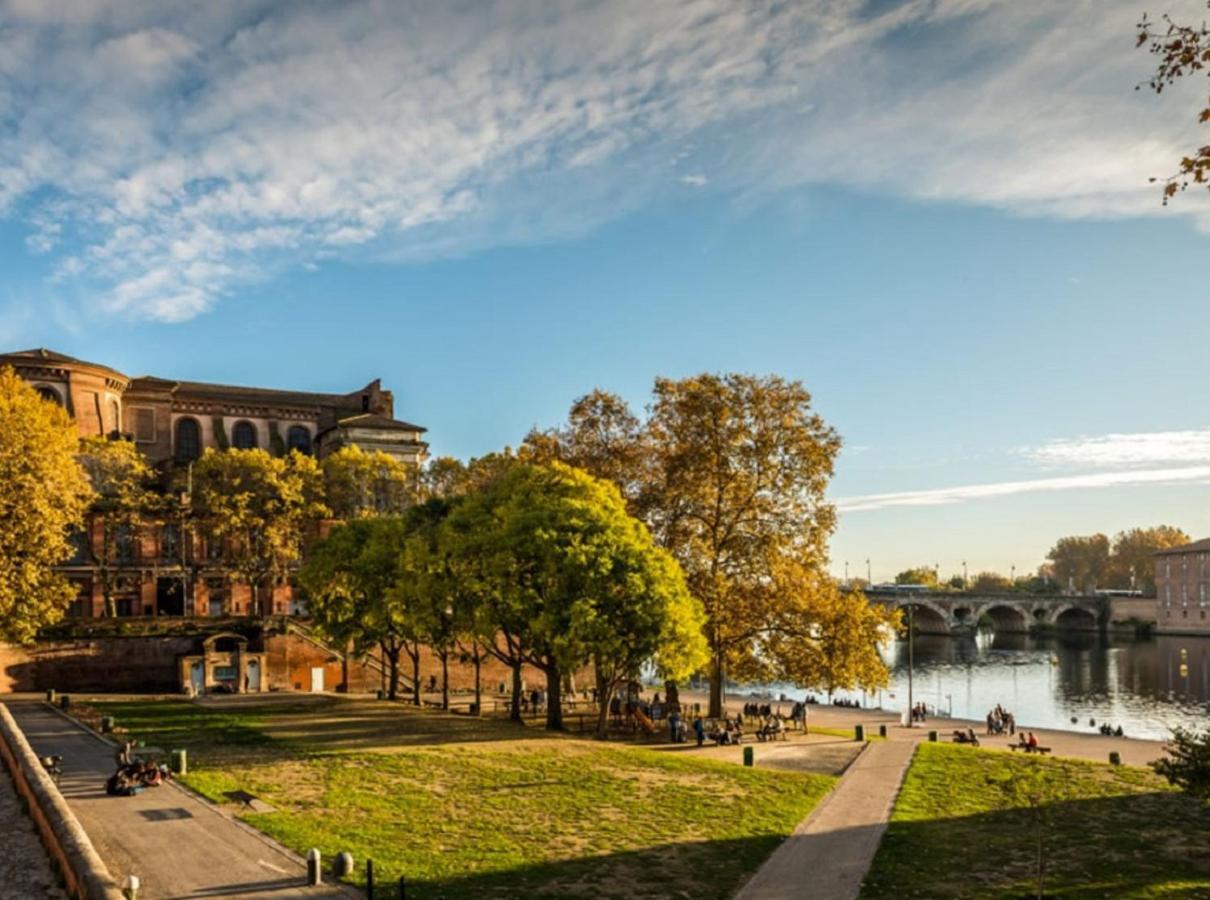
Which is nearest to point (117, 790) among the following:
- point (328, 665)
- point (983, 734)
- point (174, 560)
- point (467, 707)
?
point (467, 707)

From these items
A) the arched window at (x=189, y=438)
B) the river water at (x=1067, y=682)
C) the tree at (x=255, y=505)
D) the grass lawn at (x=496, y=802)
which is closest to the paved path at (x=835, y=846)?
the grass lawn at (x=496, y=802)

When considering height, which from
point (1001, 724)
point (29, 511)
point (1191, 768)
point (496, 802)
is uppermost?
point (29, 511)

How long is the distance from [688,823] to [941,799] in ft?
31.3

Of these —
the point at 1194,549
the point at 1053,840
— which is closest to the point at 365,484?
the point at 1053,840

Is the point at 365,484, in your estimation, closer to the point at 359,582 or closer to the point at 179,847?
the point at 359,582

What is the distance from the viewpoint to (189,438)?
3509 inches

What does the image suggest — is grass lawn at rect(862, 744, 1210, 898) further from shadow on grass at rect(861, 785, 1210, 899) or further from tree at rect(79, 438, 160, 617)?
tree at rect(79, 438, 160, 617)

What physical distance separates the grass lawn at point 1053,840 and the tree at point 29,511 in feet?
129

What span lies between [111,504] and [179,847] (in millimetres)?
50425

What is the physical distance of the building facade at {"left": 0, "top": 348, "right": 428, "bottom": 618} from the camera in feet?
229

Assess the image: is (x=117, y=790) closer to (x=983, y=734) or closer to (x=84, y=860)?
(x=84, y=860)

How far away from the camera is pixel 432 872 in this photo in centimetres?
2000

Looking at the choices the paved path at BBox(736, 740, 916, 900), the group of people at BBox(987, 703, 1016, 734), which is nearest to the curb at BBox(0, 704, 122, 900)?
the paved path at BBox(736, 740, 916, 900)

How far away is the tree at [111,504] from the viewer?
64188 mm
